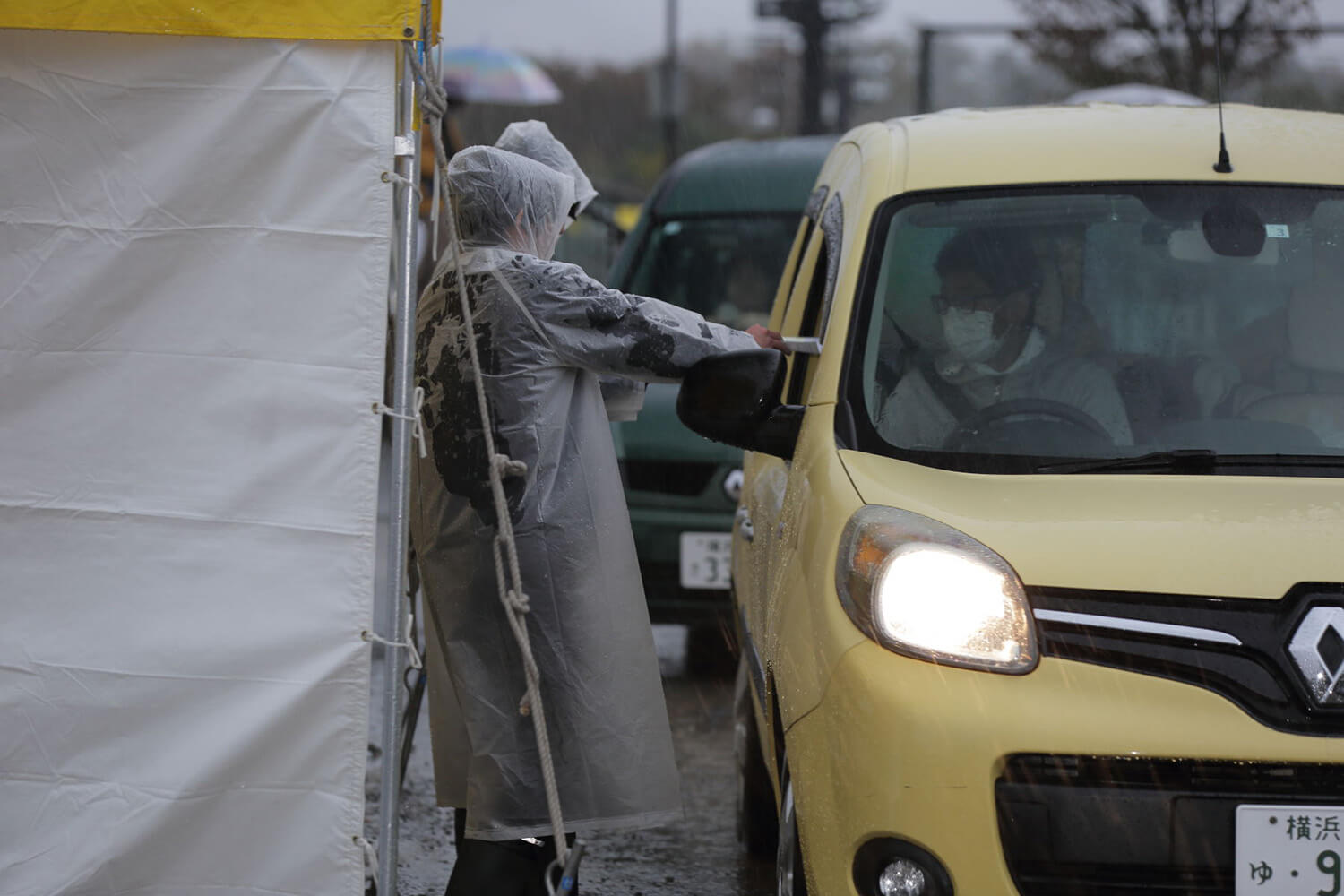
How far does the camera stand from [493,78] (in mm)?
15750

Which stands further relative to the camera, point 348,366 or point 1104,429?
point 1104,429

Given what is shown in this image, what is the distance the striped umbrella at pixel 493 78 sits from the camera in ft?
50.9

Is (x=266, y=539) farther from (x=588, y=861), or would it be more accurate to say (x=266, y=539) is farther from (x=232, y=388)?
(x=588, y=861)

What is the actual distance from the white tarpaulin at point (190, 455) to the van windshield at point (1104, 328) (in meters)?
1.07

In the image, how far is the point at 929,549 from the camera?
9.16 feet

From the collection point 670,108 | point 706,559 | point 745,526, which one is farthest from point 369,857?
point 670,108

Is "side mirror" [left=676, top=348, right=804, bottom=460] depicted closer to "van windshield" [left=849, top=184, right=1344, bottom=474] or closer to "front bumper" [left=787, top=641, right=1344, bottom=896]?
"van windshield" [left=849, top=184, right=1344, bottom=474]

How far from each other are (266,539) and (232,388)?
0.89 feet

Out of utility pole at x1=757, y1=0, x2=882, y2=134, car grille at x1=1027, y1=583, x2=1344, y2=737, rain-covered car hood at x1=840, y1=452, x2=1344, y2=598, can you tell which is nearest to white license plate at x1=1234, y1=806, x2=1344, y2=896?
car grille at x1=1027, y1=583, x2=1344, y2=737

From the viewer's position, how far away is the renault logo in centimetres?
261

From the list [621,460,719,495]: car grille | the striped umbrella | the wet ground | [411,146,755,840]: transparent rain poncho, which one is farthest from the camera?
the striped umbrella

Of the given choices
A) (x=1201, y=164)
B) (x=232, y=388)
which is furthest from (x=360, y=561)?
(x=1201, y=164)

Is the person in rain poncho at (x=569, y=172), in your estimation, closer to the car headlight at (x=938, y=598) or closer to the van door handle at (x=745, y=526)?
the van door handle at (x=745, y=526)

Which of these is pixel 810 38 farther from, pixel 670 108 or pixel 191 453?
pixel 191 453
